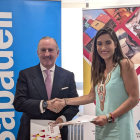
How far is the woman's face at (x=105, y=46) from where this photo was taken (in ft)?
6.26

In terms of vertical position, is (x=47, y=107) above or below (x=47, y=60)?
below

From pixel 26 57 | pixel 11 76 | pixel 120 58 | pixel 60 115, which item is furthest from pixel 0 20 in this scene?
pixel 120 58

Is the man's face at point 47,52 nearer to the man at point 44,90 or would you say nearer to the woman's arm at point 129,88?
the man at point 44,90

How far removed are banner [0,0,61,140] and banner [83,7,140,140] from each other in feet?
1.59

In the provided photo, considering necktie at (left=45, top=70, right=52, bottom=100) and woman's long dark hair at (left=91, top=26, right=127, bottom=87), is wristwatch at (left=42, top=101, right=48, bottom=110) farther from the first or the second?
woman's long dark hair at (left=91, top=26, right=127, bottom=87)

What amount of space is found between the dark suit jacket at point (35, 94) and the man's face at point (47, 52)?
12cm

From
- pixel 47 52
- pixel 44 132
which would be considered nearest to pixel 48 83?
pixel 47 52

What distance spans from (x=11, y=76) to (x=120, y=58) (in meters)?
1.47

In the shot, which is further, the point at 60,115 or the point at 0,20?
the point at 0,20

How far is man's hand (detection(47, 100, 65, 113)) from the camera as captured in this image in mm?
2054

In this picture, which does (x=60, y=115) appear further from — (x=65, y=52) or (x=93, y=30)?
(x=93, y=30)

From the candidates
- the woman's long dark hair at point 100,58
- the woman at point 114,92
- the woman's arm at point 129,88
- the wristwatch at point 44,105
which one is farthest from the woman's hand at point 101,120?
the wristwatch at point 44,105

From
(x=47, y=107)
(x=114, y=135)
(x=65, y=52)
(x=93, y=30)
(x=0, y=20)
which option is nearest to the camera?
(x=114, y=135)

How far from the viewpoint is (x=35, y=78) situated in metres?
2.14
